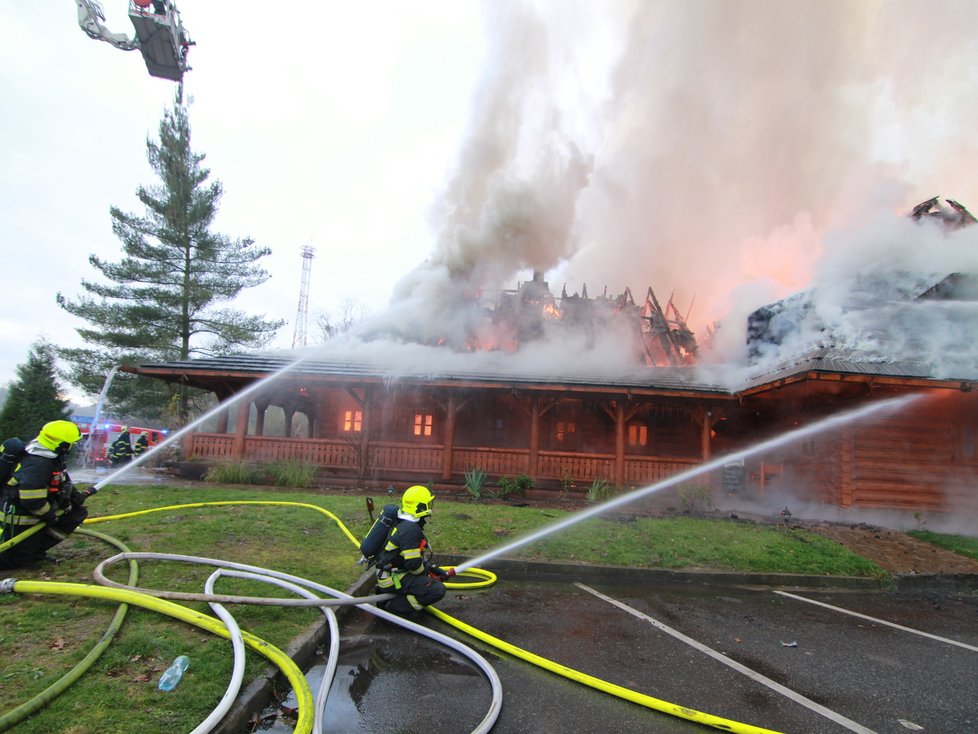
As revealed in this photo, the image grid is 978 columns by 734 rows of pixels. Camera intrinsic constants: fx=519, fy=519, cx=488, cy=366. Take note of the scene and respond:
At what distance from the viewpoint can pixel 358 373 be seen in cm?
1433

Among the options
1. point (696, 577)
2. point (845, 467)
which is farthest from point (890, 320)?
point (696, 577)

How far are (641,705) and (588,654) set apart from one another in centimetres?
93

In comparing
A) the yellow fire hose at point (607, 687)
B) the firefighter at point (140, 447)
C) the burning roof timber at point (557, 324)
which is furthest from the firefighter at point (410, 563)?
the firefighter at point (140, 447)

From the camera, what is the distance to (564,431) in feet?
58.2

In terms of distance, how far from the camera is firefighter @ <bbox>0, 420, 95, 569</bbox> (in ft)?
16.0

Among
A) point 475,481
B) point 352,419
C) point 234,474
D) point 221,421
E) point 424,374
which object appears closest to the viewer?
point 234,474

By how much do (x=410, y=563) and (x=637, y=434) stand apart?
1410 cm

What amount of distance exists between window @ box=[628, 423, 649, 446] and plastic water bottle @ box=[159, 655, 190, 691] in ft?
52.0

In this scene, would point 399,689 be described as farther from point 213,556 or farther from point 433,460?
point 433,460

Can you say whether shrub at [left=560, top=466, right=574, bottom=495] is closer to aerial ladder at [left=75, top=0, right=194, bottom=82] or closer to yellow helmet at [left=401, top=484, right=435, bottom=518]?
yellow helmet at [left=401, top=484, right=435, bottom=518]

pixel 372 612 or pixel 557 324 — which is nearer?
pixel 372 612

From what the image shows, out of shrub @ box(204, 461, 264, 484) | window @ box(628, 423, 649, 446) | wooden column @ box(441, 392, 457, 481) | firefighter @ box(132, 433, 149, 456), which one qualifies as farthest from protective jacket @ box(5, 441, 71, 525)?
firefighter @ box(132, 433, 149, 456)

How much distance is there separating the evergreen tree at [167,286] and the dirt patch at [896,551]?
24819 millimetres

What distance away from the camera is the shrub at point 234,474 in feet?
42.9
